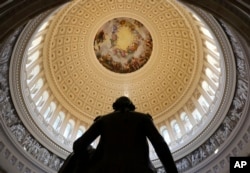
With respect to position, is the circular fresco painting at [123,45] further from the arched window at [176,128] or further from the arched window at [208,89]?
the arched window at [208,89]

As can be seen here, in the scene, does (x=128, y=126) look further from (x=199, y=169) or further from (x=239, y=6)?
(x=199, y=169)

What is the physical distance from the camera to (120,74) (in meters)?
27.9

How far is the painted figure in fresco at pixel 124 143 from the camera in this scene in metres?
3.94

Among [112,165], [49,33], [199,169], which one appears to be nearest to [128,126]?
[112,165]

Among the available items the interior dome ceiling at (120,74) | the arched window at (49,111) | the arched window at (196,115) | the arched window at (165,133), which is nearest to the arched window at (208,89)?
the interior dome ceiling at (120,74)

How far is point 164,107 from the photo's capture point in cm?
2575

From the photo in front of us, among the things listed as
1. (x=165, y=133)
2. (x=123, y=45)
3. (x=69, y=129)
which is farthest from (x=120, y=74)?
(x=69, y=129)

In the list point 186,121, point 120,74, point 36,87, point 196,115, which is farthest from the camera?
point 120,74

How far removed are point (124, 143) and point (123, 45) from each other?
80.4 feet

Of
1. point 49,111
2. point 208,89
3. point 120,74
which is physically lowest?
point 49,111

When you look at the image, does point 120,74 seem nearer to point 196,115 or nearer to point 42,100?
point 42,100

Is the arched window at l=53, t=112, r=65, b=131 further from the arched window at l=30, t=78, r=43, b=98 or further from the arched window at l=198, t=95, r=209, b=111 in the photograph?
the arched window at l=198, t=95, r=209, b=111

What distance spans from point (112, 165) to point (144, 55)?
23961 mm

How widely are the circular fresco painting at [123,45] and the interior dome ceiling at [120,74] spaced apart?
1.83 feet
